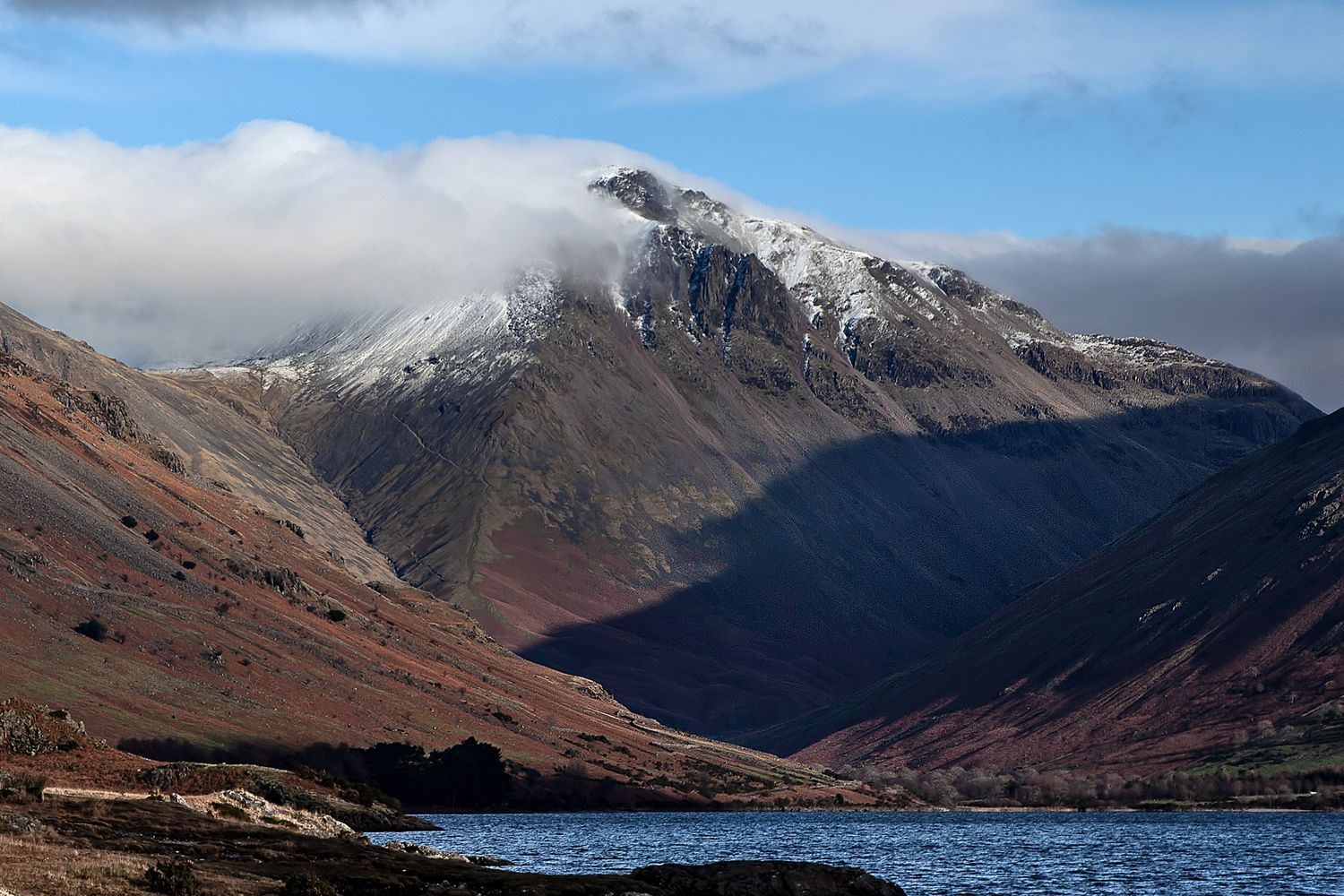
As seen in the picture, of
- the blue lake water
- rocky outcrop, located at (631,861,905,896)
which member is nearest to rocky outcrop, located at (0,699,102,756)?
the blue lake water

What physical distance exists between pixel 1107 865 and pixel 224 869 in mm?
86535

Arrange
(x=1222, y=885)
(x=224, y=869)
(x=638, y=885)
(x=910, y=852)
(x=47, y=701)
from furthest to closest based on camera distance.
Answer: (x=47, y=701) < (x=910, y=852) < (x=1222, y=885) < (x=638, y=885) < (x=224, y=869)

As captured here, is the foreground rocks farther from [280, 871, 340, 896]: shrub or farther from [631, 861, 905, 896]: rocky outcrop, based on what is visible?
[280, 871, 340, 896]: shrub

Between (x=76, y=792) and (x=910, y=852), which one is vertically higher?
(x=76, y=792)

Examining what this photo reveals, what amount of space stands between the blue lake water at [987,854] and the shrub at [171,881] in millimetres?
52525

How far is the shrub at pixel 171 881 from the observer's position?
207 ft

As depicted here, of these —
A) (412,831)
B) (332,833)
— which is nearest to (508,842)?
(412,831)

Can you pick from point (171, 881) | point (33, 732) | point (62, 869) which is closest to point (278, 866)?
point (171, 881)

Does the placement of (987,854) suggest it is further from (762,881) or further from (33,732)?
(33,732)

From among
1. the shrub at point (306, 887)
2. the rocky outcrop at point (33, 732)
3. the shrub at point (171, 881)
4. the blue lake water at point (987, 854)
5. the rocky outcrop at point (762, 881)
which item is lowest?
the blue lake water at point (987, 854)

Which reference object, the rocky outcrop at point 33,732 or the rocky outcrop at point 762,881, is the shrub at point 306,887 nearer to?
the rocky outcrop at point 762,881

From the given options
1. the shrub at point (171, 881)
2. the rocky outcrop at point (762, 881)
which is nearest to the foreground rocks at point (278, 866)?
the rocky outcrop at point (762, 881)

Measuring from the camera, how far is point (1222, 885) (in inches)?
4572

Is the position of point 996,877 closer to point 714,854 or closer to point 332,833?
point 714,854
